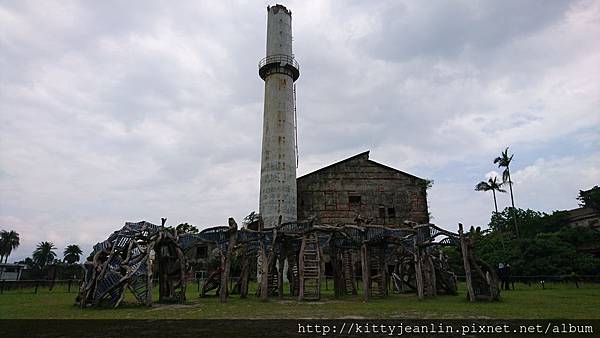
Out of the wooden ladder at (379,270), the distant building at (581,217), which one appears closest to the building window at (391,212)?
the wooden ladder at (379,270)

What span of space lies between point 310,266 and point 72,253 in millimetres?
64312

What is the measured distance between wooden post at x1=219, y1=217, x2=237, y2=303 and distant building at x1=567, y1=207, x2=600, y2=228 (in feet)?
178

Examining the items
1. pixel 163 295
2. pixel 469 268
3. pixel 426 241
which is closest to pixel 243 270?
pixel 163 295

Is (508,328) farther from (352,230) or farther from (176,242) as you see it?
(176,242)

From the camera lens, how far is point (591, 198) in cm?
5203

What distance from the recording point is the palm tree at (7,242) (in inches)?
2835

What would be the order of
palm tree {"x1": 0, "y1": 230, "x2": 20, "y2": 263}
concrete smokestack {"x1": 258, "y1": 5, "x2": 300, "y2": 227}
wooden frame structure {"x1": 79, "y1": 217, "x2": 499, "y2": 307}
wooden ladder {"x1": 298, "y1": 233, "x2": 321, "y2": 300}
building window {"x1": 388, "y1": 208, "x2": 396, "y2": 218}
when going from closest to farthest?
wooden frame structure {"x1": 79, "y1": 217, "x2": 499, "y2": 307} < wooden ladder {"x1": 298, "y1": 233, "x2": 321, "y2": 300} < concrete smokestack {"x1": 258, "y1": 5, "x2": 300, "y2": 227} < building window {"x1": 388, "y1": 208, "x2": 396, "y2": 218} < palm tree {"x1": 0, "y1": 230, "x2": 20, "y2": 263}

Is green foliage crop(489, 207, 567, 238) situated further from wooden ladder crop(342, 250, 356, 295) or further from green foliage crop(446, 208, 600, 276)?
wooden ladder crop(342, 250, 356, 295)

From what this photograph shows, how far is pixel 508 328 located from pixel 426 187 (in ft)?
99.1

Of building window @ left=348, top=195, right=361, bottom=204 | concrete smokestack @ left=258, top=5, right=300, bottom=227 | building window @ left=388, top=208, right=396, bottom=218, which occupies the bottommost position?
building window @ left=388, top=208, right=396, bottom=218

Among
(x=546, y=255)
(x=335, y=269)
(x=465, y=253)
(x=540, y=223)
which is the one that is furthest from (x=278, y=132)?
(x=540, y=223)

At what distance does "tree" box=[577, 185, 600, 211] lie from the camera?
5128 centimetres

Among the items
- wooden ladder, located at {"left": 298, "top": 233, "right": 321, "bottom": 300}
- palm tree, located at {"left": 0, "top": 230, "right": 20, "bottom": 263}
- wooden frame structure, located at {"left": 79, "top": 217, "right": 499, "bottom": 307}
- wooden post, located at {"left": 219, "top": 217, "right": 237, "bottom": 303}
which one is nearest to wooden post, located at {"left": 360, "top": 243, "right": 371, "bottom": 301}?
wooden frame structure, located at {"left": 79, "top": 217, "right": 499, "bottom": 307}

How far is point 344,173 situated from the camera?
123 feet
